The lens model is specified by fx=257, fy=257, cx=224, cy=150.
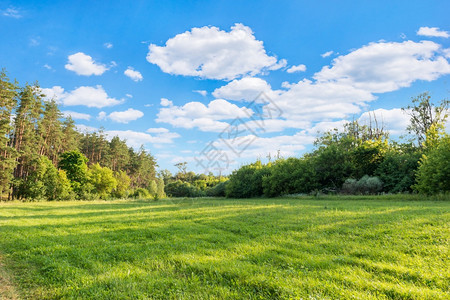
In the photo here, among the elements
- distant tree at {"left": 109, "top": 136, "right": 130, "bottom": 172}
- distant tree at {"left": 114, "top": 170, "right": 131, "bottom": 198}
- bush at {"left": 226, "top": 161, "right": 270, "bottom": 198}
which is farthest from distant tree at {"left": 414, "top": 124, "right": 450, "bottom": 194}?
distant tree at {"left": 109, "top": 136, "right": 130, "bottom": 172}

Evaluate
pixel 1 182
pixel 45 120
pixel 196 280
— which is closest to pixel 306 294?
pixel 196 280

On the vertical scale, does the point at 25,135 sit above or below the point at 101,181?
above

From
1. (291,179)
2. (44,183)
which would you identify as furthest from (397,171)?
(44,183)

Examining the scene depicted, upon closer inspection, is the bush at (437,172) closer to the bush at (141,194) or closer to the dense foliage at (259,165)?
the dense foliage at (259,165)

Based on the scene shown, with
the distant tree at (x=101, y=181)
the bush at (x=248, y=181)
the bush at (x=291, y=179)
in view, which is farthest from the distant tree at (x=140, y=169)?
the bush at (x=291, y=179)

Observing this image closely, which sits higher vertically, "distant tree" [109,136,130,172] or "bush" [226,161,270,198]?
"distant tree" [109,136,130,172]

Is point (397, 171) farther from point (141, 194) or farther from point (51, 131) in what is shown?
point (51, 131)

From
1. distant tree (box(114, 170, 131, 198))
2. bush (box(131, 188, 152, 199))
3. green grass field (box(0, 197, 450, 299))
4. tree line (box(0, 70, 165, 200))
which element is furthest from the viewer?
distant tree (box(114, 170, 131, 198))

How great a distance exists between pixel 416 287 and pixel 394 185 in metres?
29.4

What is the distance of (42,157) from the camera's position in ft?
151

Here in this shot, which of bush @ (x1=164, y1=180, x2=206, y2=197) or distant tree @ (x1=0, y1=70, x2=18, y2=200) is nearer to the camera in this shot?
distant tree @ (x1=0, y1=70, x2=18, y2=200)

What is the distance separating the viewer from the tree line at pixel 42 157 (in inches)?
1621

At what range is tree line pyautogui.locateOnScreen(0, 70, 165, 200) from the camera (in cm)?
4118

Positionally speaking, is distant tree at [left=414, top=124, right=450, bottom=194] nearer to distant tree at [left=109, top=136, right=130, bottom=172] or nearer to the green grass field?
the green grass field
